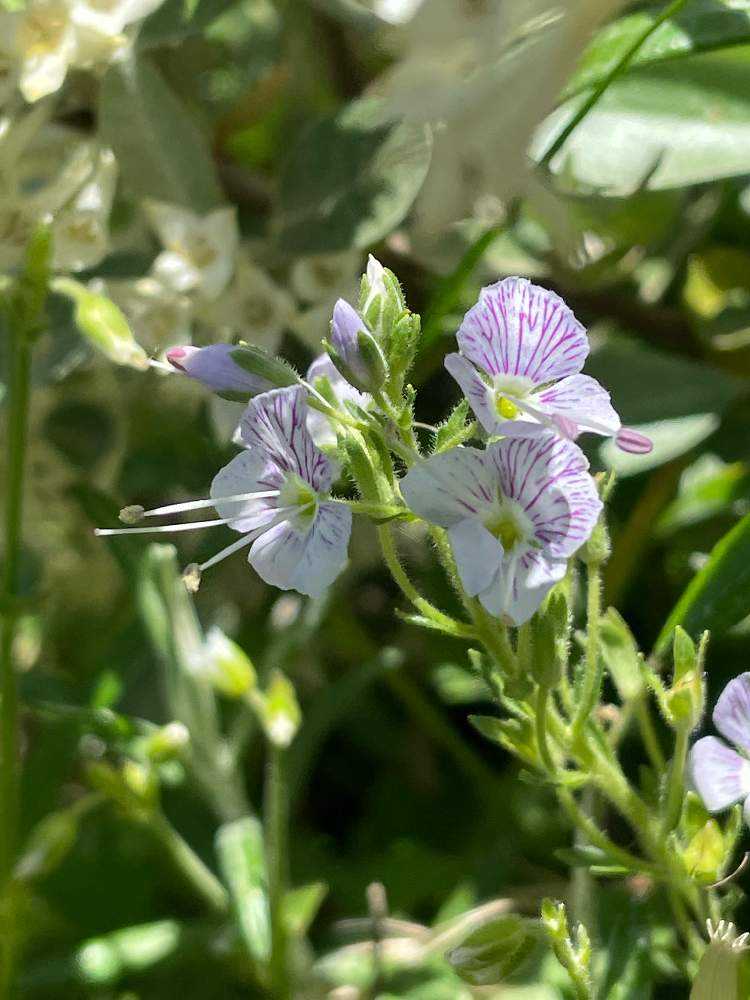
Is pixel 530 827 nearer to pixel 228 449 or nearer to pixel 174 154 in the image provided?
pixel 228 449

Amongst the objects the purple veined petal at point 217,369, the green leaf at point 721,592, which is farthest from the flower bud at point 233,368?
the green leaf at point 721,592

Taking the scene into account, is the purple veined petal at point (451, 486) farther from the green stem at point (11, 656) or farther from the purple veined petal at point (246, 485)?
the green stem at point (11, 656)

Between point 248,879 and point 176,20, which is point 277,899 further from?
point 176,20

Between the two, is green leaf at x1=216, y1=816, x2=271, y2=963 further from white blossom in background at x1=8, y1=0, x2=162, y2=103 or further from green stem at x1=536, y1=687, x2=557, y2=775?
white blossom in background at x1=8, y1=0, x2=162, y2=103

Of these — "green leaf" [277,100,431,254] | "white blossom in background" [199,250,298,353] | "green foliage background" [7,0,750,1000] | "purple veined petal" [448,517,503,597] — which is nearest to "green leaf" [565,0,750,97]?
"green foliage background" [7,0,750,1000]

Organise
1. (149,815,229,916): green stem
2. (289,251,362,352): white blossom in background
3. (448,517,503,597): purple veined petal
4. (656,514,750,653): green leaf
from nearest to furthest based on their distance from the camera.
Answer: (448,517,503,597): purple veined petal
(656,514,750,653): green leaf
(149,815,229,916): green stem
(289,251,362,352): white blossom in background
